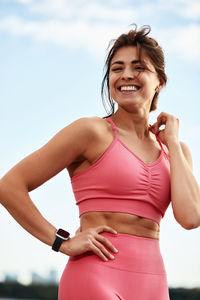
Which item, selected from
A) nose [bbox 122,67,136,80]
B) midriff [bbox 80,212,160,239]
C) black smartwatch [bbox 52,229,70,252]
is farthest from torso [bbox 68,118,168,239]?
nose [bbox 122,67,136,80]

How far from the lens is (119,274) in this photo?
2.68 m

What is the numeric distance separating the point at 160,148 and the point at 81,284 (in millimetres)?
924

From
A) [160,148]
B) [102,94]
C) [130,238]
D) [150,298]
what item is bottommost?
[150,298]

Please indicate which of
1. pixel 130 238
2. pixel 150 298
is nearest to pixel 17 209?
pixel 130 238

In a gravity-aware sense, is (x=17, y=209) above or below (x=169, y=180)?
below

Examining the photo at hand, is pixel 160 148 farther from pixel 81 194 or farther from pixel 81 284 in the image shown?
pixel 81 284

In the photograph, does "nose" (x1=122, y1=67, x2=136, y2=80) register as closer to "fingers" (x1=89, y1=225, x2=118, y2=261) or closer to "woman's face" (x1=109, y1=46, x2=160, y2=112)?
"woman's face" (x1=109, y1=46, x2=160, y2=112)

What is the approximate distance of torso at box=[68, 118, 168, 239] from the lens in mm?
2750

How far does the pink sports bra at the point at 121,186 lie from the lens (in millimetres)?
2764

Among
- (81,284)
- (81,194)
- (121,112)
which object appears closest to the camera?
(81,284)

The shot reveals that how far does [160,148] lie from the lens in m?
3.18

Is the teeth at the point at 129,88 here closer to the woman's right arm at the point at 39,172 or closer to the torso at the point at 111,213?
the torso at the point at 111,213

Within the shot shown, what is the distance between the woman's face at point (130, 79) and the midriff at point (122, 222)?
0.61 m

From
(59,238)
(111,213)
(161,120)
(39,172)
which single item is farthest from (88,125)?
(161,120)
